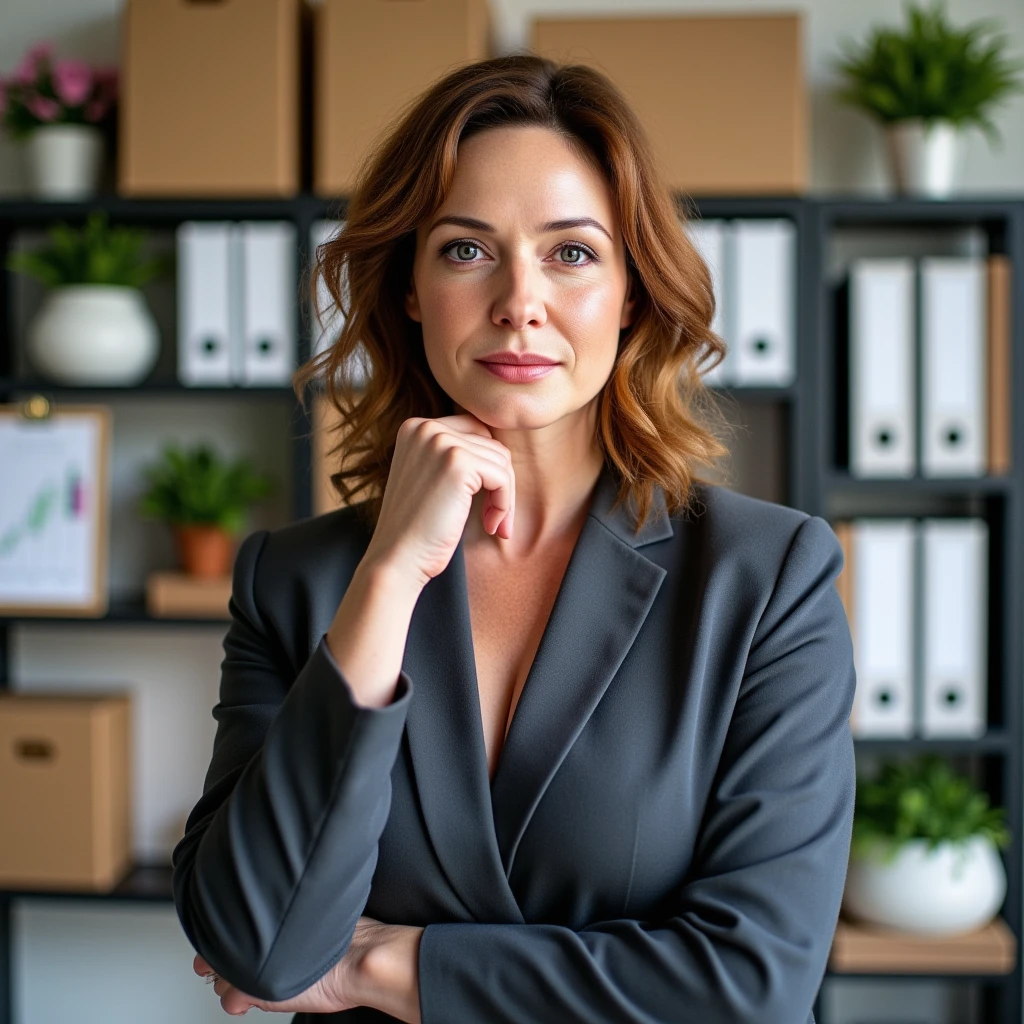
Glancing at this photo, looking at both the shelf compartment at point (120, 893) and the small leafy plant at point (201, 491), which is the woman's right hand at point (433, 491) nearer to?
the small leafy plant at point (201, 491)

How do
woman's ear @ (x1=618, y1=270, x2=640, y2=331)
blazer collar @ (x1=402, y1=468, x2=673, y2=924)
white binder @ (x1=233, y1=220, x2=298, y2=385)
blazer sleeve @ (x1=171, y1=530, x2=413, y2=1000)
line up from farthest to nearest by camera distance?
white binder @ (x1=233, y1=220, x2=298, y2=385), woman's ear @ (x1=618, y1=270, x2=640, y2=331), blazer collar @ (x1=402, y1=468, x2=673, y2=924), blazer sleeve @ (x1=171, y1=530, x2=413, y2=1000)

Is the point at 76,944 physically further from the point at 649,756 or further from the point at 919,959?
the point at 649,756

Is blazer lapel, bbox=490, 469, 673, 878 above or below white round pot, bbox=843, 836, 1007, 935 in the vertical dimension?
above

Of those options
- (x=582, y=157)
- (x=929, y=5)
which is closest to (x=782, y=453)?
(x=929, y=5)

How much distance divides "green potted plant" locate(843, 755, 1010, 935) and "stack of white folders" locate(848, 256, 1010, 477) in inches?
28.1

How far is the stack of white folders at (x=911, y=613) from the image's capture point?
7.99 feet

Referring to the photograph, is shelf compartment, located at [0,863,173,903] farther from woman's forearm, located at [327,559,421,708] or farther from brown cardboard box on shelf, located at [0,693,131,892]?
woman's forearm, located at [327,559,421,708]

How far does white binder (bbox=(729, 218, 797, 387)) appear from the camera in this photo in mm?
2406

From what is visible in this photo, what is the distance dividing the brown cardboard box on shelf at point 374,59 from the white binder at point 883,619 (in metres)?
1.31

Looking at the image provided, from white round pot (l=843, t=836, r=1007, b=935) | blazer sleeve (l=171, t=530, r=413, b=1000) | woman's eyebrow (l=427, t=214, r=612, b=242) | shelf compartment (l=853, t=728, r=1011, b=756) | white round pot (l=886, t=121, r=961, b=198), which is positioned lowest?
white round pot (l=843, t=836, r=1007, b=935)

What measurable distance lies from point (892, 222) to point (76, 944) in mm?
2651

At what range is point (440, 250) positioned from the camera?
1203 mm

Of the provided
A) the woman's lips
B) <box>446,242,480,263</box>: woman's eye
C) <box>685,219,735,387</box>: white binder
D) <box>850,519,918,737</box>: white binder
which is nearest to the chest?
the woman's lips

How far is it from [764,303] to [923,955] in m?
1.40
